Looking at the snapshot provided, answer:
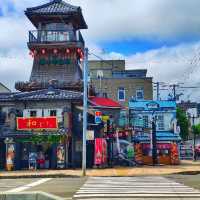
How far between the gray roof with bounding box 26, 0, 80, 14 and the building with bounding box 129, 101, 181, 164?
11.4 m

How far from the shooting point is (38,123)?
39844mm

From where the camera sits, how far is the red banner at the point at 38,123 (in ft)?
131

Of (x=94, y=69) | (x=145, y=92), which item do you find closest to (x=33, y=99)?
(x=145, y=92)

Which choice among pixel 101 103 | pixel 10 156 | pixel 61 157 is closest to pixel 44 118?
pixel 61 157

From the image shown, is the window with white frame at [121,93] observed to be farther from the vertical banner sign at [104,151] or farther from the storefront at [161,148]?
the vertical banner sign at [104,151]

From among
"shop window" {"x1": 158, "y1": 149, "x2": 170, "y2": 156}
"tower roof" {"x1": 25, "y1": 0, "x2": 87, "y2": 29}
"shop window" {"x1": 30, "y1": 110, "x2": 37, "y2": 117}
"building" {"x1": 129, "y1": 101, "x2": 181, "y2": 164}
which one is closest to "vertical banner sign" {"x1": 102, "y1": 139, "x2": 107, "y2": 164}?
"shop window" {"x1": 30, "y1": 110, "x2": 37, "y2": 117}

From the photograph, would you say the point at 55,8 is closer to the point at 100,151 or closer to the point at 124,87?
the point at 100,151

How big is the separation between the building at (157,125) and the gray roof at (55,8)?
11.4 m

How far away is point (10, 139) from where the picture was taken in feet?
131

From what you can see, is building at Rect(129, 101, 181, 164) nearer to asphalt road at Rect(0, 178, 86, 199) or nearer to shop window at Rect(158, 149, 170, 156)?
shop window at Rect(158, 149, 170, 156)

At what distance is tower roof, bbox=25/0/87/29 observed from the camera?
47.2 metres

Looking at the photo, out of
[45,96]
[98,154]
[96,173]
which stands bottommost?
[96,173]

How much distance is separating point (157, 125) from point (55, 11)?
15257 millimetres

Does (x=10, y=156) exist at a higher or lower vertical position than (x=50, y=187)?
higher
